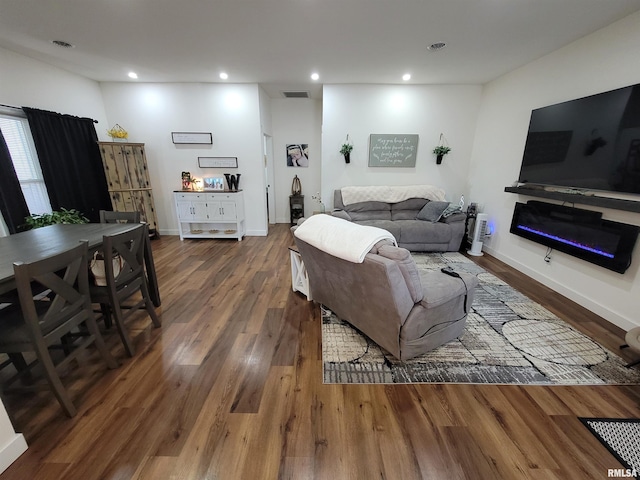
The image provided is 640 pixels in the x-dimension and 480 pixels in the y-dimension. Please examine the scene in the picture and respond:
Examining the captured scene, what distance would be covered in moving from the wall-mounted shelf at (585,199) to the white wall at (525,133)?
136 mm

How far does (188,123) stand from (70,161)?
1.81 metres

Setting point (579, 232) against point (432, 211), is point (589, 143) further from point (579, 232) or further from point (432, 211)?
point (432, 211)

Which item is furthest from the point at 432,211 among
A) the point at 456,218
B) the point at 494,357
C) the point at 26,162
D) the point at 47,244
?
the point at 26,162

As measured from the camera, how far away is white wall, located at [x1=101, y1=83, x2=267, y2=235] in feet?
14.3

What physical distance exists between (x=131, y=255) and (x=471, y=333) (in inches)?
112

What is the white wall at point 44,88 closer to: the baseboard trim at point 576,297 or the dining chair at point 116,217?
the dining chair at point 116,217

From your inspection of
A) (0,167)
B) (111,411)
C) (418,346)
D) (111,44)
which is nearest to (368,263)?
(418,346)

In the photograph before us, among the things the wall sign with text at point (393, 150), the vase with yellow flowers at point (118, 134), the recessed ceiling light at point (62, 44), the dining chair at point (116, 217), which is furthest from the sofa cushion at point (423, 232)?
the vase with yellow flowers at point (118, 134)

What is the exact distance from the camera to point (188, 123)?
14.7 feet

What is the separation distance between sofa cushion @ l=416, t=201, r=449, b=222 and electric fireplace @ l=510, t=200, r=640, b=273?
3.28 ft

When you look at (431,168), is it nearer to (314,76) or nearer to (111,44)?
(314,76)

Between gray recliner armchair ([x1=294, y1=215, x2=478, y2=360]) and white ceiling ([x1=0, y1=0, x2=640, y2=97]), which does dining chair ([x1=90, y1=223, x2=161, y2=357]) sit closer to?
gray recliner armchair ([x1=294, y1=215, x2=478, y2=360])

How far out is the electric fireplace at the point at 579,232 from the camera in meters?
2.17

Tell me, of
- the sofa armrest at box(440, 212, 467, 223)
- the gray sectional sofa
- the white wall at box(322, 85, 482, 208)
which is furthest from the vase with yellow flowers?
the sofa armrest at box(440, 212, 467, 223)
